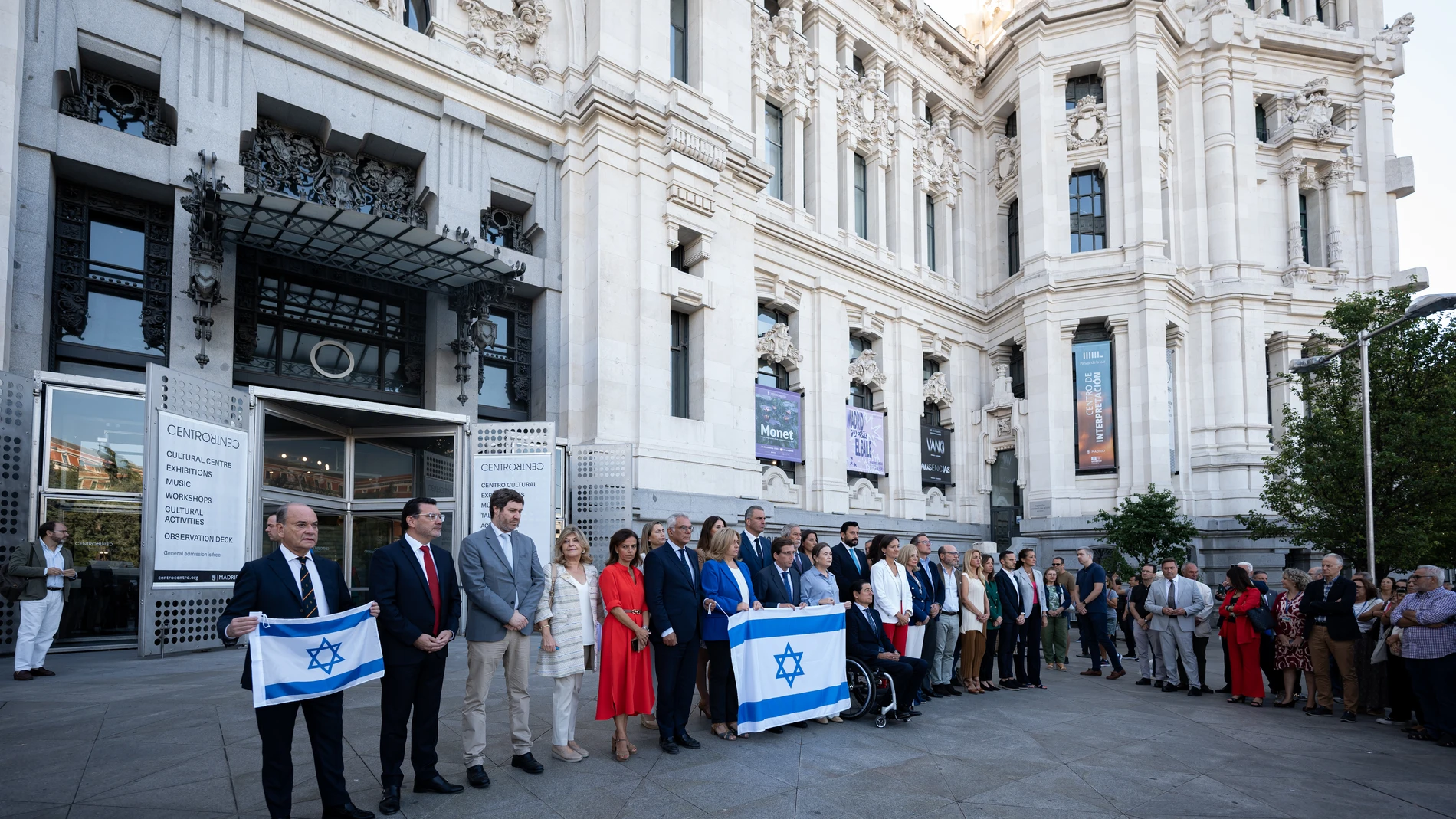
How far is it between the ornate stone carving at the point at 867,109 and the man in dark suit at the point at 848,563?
20.0m

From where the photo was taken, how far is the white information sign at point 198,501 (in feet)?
37.2

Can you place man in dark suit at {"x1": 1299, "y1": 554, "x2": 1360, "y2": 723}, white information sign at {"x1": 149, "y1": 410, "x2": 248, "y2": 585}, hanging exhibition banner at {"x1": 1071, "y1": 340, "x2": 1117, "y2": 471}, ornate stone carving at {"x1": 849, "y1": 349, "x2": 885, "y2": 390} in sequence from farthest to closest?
hanging exhibition banner at {"x1": 1071, "y1": 340, "x2": 1117, "y2": 471}
ornate stone carving at {"x1": 849, "y1": 349, "x2": 885, "y2": 390}
white information sign at {"x1": 149, "y1": 410, "x2": 248, "y2": 585}
man in dark suit at {"x1": 1299, "y1": 554, "x2": 1360, "y2": 723}

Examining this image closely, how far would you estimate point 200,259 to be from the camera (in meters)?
13.4

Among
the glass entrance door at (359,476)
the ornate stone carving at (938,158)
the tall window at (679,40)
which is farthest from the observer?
the ornate stone carving at (938,158)

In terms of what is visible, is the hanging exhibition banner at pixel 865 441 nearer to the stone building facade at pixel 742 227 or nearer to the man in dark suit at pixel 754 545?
the stone building facade at pixel 742 227

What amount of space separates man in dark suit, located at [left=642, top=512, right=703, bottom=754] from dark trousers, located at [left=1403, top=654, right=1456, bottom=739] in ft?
26.9

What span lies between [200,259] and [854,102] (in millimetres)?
20686

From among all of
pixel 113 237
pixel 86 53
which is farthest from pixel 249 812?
pixel 86 53

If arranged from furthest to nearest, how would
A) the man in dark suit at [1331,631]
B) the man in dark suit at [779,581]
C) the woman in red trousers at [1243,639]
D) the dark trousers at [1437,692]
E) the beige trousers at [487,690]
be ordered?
1. the woman in red trousers at [1243,639]
2. the man in dark suit at [1331,631]
3. the dark trousers at [1437,692]
4. the man in dark suit at [779,581]
5. the beige trousers at [487,690]

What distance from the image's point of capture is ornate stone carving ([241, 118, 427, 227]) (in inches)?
596

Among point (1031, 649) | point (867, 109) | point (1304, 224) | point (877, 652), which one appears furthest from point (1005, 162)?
point (877, 652)

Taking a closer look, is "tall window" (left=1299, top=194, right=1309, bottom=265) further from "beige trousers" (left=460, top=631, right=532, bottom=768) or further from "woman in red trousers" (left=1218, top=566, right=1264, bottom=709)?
"beige trousers" (left=460, top=631, right=532, bottom=768)

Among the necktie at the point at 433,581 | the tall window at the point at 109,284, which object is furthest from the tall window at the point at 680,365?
the necktie at the point at 433,581

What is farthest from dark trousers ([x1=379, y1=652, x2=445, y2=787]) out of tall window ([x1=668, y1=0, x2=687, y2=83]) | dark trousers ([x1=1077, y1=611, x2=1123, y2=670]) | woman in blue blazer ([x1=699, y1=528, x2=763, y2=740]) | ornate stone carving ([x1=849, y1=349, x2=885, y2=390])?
ornate stone carving ([x1=849, y1=349, x2=885, y2=390])
